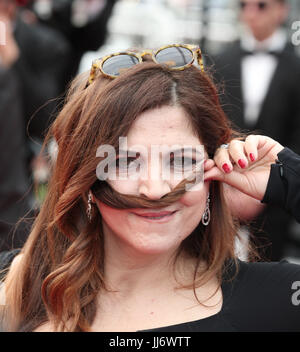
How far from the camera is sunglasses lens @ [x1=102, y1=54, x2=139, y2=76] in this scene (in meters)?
2.49

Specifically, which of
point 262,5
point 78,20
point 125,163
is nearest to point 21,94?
point 78,20

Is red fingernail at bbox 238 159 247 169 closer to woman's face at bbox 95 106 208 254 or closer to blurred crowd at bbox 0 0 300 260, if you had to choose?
woman's face at bbox 95 106 208 254

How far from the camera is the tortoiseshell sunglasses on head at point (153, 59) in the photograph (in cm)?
250

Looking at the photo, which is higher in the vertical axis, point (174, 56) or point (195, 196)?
point (174, 56)

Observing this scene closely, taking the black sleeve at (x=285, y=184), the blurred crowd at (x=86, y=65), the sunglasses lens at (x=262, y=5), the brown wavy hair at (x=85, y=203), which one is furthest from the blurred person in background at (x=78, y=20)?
the black sleeve at (x=285, y=184)

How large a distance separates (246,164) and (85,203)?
62cm

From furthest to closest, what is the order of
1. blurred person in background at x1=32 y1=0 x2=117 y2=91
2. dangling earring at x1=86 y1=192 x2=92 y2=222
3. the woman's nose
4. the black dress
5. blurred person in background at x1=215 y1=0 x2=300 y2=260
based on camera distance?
blurred person in background at x1=32 y1=0 x2=117 y2=91 → blurred person in background at x1=215 y1=0 x2=300 y2=260 → dangling earring at x1=86 y1=192 x2=92 y2=222 → the black dress → the woman's nose

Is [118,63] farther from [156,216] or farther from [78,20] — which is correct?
[78,20]

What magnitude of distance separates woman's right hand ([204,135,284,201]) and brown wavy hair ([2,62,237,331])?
0.09 metres

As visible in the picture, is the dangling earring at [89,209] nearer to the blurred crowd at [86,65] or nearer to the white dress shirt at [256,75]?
the blurred crowd at [86,65]

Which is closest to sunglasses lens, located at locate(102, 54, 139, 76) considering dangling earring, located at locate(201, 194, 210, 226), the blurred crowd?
dangling earring, located at locate(201, 194, 210, 226)

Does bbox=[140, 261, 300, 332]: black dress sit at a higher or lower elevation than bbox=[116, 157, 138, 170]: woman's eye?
lower

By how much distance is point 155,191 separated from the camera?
7.64 ft

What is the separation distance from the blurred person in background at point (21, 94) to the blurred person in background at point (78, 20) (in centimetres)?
32
